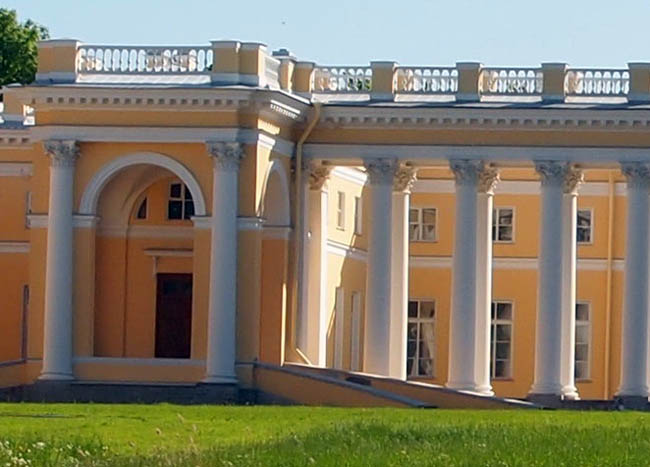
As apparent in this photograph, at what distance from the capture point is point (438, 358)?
192ft

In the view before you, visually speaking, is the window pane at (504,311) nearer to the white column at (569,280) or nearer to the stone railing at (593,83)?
the white column at (569,280)

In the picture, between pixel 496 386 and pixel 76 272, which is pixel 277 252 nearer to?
pixel 76 272

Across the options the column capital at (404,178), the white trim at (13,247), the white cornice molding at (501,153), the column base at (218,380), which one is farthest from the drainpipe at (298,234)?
the white trim at (13,247)

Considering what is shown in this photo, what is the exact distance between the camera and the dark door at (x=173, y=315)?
5119 cm

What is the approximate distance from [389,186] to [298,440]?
72.4 ft

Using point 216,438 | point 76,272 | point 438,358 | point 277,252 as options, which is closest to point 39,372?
point 76,272

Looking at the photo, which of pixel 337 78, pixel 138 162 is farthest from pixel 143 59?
pixel 337 78

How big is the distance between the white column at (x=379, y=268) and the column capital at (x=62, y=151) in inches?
240

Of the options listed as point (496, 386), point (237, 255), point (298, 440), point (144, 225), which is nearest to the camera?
point (298, 440)

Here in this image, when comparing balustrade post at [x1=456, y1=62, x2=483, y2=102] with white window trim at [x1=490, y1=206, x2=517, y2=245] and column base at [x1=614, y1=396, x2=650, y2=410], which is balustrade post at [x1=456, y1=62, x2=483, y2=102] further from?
white window trim at [x1=490, y1=206, x2=517, y2=245]

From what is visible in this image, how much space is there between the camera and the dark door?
5119 cm

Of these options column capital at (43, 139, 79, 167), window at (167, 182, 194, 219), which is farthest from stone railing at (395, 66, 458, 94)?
column capital at (43, 139, 79, 167)

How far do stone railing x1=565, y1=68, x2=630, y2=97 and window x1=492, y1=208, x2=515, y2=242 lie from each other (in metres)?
8.19

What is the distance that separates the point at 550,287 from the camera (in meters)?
50.5
